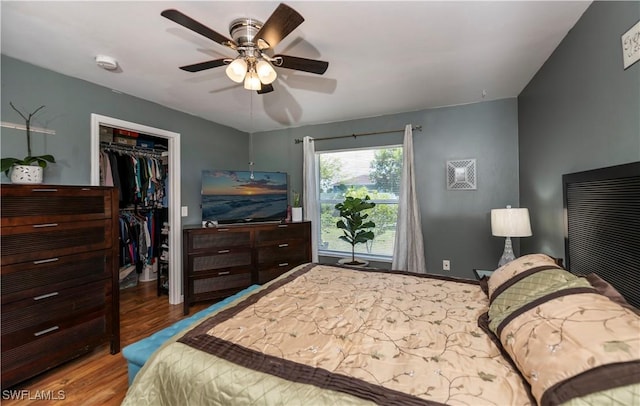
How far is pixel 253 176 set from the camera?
139 inches

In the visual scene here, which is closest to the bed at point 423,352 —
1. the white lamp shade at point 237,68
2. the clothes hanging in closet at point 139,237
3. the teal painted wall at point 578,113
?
the teal painted wall at point 578,113

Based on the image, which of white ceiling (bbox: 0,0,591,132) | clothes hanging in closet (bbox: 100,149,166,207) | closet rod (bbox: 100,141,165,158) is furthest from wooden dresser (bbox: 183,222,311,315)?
closet rod (bbox: 100,141,165,158)

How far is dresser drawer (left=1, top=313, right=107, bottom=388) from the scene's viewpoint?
165 centimetres

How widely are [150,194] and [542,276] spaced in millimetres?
4421

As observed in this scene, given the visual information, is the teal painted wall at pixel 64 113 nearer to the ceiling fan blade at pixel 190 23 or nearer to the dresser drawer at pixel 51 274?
the dresser drawer at pixel 51 274

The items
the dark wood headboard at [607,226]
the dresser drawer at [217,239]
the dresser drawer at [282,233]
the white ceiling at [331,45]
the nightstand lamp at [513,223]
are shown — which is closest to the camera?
the dark wood headboard at [607,226]

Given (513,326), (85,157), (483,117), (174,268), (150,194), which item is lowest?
(174,268)

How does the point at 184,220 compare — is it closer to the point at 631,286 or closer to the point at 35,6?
the point at 35,6

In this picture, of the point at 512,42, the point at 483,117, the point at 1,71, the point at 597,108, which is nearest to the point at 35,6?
the point at 1,71

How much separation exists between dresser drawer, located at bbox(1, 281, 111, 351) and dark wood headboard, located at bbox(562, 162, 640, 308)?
3303 millimetres

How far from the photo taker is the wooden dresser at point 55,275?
165 cm

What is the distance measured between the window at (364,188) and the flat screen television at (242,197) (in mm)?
676

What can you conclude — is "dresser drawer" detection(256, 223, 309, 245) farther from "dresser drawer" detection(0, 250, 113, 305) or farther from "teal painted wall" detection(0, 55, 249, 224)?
"dresser drawer" detection(0, 250, 113, 305)

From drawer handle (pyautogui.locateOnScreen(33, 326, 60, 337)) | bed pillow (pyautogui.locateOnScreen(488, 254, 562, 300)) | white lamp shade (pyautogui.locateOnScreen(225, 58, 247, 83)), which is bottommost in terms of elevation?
drawer handle (pyautogui.locateOnScreen(33, 326, 60, 337))
